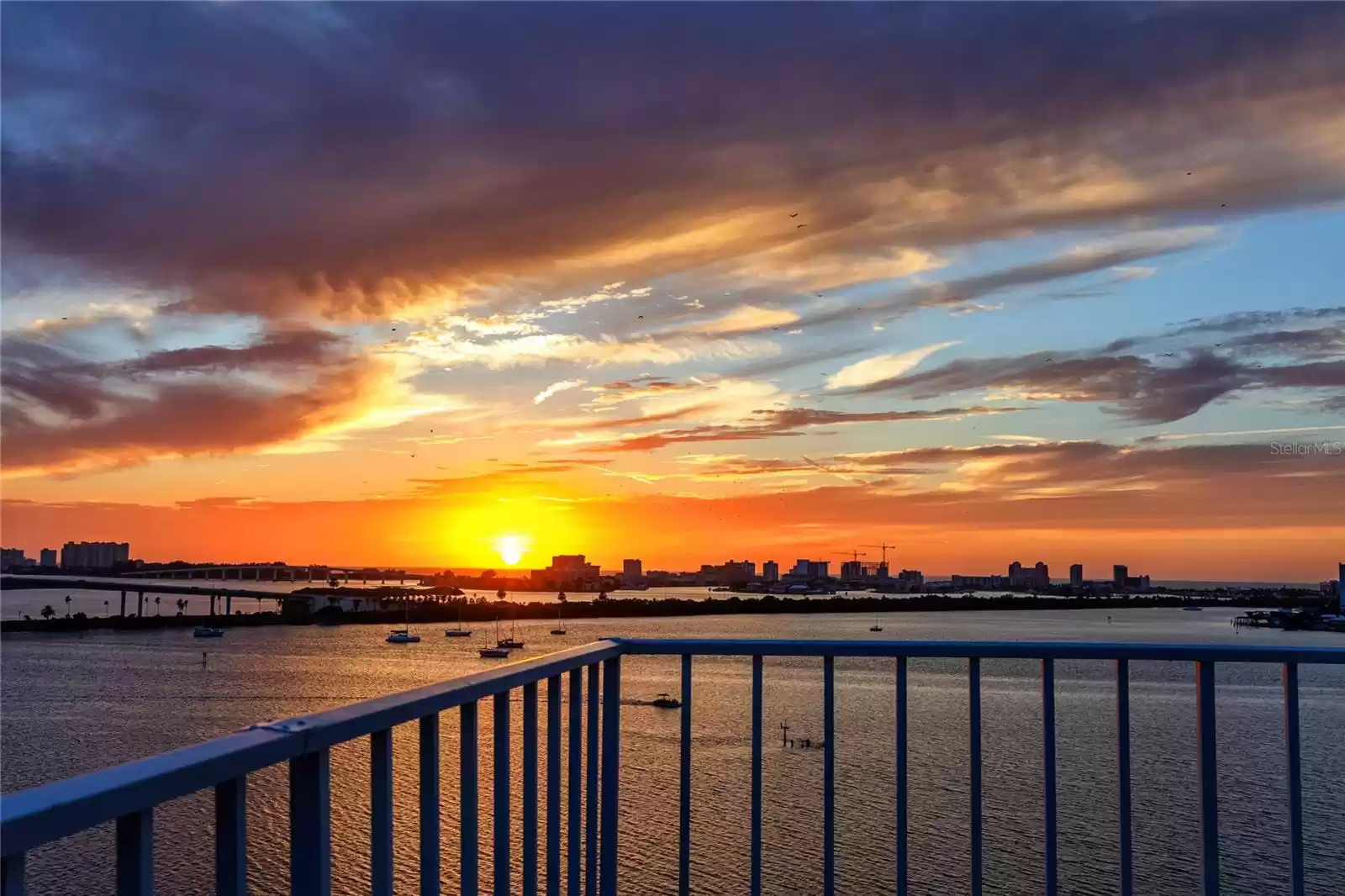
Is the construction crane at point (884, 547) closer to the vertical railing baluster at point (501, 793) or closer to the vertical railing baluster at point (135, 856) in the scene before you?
the vertical railing baluster at point (501, 793)

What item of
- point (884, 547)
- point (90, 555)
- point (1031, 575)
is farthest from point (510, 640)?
point (1031, 575)

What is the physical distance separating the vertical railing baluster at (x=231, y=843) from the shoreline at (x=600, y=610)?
115 meters

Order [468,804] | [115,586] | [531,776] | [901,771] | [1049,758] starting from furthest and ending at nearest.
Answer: [115,586], [901,771], [1049,758], [531,776], [468,804]

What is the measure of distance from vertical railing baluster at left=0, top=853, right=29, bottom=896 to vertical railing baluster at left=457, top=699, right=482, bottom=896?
42.6 inches

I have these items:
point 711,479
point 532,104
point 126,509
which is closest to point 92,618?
point 126,509

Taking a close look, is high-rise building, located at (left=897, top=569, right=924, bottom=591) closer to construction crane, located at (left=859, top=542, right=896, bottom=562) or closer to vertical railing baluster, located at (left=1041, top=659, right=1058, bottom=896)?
construction crane, located at (left=859, top=542, right=896, bottom=562)

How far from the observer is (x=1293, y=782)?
9.96 feet

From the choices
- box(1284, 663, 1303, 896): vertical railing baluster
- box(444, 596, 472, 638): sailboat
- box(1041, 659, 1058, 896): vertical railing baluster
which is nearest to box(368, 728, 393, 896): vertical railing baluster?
box(1041, 659, 1058, 896): vertical railing baluster

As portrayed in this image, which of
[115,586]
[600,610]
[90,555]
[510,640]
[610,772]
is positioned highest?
[610,772]

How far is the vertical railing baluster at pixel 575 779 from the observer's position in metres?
2.92

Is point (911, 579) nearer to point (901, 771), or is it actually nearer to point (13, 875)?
point (901, 771)

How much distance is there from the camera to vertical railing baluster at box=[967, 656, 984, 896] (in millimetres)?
3068

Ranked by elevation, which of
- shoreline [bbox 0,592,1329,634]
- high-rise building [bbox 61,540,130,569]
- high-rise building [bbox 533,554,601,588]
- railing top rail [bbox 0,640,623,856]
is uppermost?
railing top rail [bbox 0,640,623,856]

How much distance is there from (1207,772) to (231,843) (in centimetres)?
270
